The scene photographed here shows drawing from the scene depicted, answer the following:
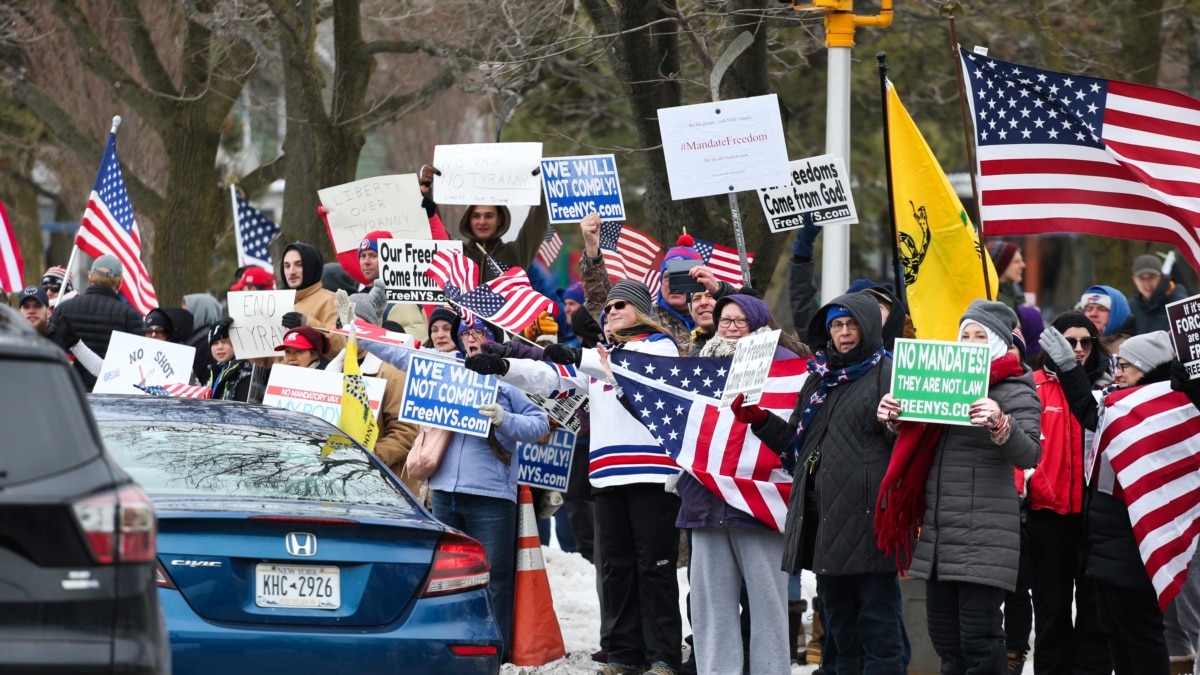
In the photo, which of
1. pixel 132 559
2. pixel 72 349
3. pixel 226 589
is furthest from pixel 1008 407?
pixel 72 349

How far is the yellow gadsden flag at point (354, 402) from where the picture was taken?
9.66 m

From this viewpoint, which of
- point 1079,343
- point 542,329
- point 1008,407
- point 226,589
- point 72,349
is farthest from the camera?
point 72,349

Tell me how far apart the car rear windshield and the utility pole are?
3.94 m

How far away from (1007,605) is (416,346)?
3473mm

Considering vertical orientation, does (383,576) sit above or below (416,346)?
below

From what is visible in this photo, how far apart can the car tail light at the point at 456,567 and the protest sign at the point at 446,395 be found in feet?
7.01

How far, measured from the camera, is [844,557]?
7.94 meters

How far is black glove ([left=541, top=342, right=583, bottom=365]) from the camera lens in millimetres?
9211

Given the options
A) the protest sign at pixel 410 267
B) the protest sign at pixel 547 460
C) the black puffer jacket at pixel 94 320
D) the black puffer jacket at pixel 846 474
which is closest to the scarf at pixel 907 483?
the black puffer jacket at pixel 846 474

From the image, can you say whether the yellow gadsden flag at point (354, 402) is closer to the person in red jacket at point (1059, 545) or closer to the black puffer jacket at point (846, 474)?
the black puffer jacket at point (846, 474)

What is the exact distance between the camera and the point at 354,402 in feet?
32.0

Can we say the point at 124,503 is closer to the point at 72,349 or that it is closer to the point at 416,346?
the point at 416,346

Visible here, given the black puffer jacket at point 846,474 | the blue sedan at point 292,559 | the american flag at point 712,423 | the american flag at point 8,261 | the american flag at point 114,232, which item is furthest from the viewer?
the american flag at point 114,232

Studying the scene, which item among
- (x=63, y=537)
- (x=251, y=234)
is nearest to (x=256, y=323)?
(x=251, y=234)
